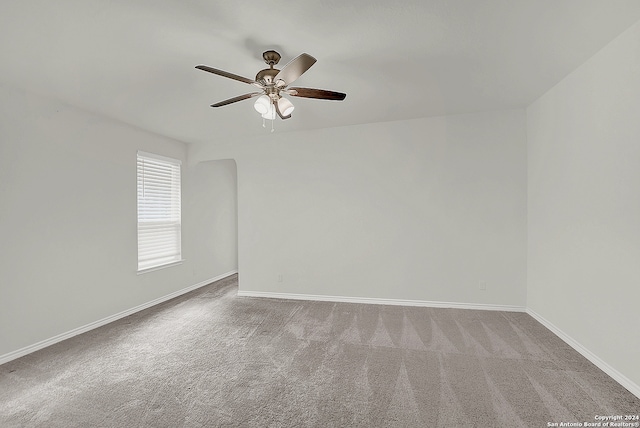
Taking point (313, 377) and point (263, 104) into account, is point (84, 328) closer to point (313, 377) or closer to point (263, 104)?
point (313, 377)

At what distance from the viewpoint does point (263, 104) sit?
213 centimetres

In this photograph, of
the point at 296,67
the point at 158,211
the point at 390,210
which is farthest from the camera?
the point at 158,211

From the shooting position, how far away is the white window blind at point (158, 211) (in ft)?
13.0

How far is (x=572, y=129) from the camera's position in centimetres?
257

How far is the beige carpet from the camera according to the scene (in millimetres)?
1772

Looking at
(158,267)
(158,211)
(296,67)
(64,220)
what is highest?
(296,67)

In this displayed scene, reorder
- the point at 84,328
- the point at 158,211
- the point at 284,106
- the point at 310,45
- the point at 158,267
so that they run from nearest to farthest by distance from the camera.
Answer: the point at 310,45
the point at 284,106
the point at 84,328
the point at 158,267
the point at 158,211

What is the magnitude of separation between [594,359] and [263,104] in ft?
11.2

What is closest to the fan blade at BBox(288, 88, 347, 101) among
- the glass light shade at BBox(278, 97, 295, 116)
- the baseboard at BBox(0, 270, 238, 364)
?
the glass light shade at BBox(278, 97, 295, 116)

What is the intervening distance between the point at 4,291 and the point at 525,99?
5.64 m

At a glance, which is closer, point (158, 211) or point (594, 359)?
point (594, 359)

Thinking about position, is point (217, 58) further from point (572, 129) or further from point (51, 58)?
point (572, 129)

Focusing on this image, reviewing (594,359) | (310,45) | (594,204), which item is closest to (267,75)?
(310,45)

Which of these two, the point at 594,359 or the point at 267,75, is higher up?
the point at 267,75
